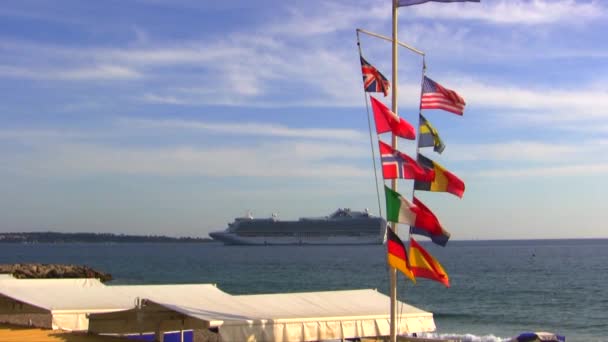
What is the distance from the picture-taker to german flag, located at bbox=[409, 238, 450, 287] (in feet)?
36.2

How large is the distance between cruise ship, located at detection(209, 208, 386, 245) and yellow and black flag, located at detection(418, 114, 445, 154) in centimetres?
11590

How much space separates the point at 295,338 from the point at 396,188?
2.54 m

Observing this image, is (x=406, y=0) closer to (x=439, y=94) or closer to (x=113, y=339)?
(x=439, y=94)

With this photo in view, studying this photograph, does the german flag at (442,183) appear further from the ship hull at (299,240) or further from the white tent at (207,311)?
the ship hull at (299,240)

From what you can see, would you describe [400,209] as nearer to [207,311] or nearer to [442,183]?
[442,183]

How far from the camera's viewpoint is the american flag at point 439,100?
1164cm

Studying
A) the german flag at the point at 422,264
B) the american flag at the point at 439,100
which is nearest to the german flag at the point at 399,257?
the german flag at the point at 422,264

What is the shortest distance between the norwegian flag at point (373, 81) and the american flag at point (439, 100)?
23.9 inches

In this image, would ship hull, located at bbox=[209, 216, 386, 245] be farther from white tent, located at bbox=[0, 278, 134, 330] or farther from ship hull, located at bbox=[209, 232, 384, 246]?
white tent, located at bbox=[0, 278, 134, 330]

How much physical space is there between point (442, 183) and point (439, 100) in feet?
4.36

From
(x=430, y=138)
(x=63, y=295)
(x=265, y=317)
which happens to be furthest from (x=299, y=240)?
(x=265, y=317)

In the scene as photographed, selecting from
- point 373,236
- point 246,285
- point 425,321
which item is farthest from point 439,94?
point 373,236

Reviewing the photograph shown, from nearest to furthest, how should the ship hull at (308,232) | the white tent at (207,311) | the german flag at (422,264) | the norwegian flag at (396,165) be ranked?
the white tent at (207,311), the norwegian flag at (396,165), the german flag at (422,264), the ship hull at (308,232)

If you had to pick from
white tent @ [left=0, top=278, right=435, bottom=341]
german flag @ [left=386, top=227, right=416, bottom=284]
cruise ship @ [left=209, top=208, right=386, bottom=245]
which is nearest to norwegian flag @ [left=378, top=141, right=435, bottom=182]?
german flag @ [left=386, top=227, right=416, bottom=284]
